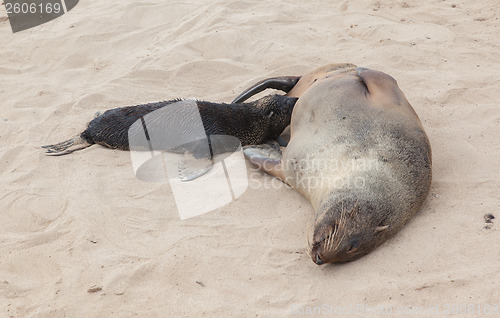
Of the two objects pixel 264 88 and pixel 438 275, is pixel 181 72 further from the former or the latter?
pixel 438 275

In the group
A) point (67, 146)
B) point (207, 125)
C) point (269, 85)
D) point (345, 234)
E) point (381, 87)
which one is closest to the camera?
point (345, 234)

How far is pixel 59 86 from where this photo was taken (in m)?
6.45

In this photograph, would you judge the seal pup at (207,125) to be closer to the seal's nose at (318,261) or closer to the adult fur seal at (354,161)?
the adult fur seal at (354,161)

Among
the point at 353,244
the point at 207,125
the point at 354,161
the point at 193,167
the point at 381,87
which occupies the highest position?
the point at 381,87

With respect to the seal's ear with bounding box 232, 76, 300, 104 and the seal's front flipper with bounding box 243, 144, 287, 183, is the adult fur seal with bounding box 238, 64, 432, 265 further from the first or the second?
the seal's ear with bounding box 232, 76, 300, 104

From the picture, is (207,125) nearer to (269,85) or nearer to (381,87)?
(269,85)

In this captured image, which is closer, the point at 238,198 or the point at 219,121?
the point at 238,198

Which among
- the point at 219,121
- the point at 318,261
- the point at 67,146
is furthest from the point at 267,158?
the point at 67,146

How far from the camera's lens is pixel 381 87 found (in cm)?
459

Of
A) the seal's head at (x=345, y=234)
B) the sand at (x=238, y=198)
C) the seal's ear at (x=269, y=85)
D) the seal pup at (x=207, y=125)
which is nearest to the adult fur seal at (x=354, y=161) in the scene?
the seal's head at (x=345, y=234)

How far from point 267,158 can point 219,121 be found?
0.84 metres

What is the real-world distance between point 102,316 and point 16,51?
5.40 m

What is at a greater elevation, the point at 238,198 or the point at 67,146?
the point at 67,146

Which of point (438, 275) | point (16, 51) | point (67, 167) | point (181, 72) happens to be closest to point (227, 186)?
point (67, 167)
